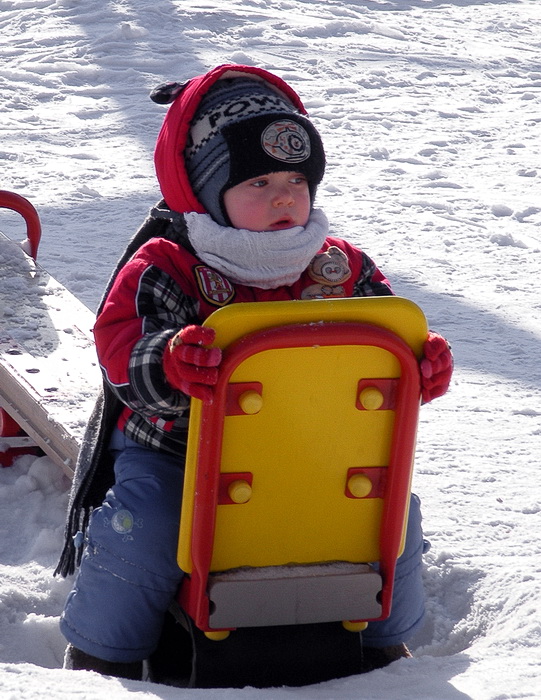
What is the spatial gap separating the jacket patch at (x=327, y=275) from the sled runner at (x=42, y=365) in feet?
2.27

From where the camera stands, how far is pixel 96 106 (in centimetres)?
580

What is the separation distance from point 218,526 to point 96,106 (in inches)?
179

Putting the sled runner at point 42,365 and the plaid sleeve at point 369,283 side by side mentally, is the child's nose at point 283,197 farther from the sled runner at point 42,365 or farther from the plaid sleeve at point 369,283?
the sled runner at point 42,365

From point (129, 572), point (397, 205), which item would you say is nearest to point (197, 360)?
point (129, 572)

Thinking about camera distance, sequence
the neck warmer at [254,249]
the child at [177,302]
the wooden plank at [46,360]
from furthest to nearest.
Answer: the wooden plank at [46,360] → the neck warmer at [254,249] → the child at [177,302]

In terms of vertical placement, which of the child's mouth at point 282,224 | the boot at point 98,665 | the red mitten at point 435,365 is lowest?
the boot at point 98,665

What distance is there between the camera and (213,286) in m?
1.86

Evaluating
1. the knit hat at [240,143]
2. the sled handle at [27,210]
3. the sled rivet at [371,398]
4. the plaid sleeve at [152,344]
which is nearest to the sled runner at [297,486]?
the sled rivet at [371,398]

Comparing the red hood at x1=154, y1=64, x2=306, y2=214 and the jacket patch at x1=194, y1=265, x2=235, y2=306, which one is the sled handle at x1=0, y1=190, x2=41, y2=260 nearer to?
the red hood at x1=154, y1=64, x2=306, y2=214

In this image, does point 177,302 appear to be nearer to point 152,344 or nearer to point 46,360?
point 152,344

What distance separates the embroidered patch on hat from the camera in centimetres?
189

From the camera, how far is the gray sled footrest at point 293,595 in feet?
5.39

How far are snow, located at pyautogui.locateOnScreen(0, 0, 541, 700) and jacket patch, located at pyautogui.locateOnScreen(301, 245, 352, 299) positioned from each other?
0.63 meters

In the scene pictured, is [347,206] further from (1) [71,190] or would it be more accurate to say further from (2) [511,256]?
(1) [71,190]
